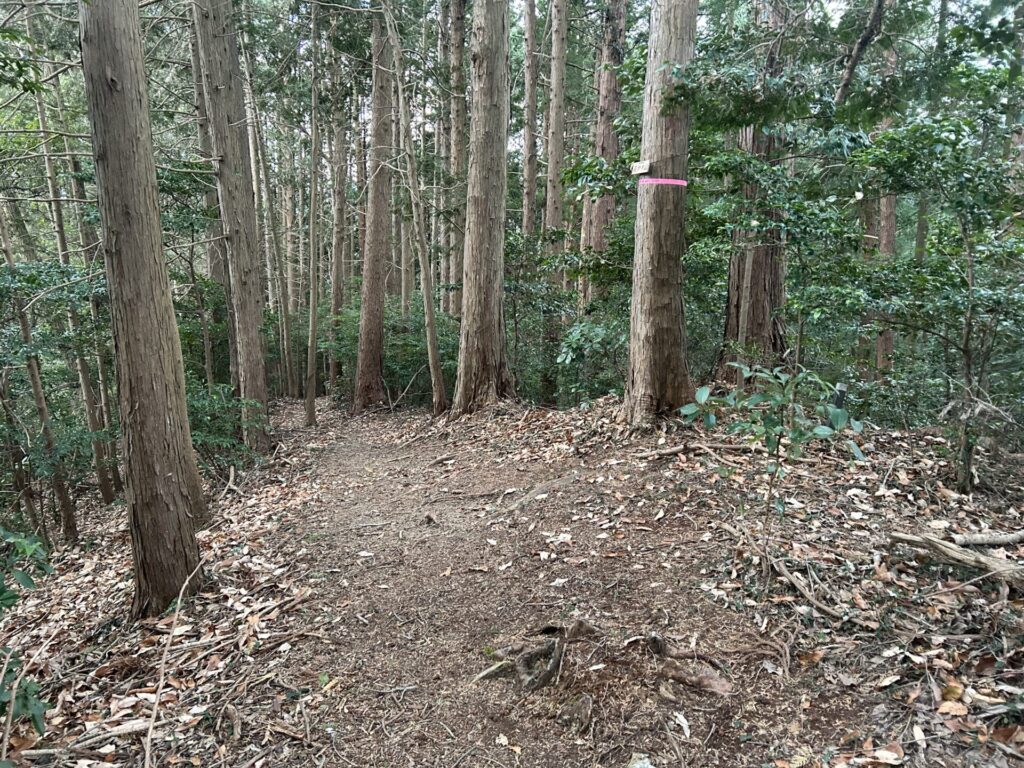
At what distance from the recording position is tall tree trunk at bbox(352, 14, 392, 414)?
11297mm

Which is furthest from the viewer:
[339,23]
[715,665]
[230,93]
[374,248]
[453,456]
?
[374,248]

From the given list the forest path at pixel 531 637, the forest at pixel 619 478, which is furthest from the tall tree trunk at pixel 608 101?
the forest path at pixel 531 637

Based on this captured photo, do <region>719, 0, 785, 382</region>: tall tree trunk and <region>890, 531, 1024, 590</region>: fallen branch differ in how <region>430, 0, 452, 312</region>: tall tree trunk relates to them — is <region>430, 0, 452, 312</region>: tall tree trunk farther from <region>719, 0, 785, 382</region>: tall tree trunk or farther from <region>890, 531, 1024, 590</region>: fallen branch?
<region>890, 531, 1024, 590</region>: fallen branch

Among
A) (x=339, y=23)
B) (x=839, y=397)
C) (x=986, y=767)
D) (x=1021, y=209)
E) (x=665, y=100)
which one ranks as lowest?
(x=986, y=767)

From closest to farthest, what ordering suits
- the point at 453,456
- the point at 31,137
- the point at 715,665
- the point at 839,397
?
1. the point at 715,665
2. the point at 839,397
3. the point at 453,456
4. the point at 31,137

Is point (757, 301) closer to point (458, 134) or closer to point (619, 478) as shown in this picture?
point (619, 478)

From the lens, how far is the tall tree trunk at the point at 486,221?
7598mm

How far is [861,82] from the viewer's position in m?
4.99

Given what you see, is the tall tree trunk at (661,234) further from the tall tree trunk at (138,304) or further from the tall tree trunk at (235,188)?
the tall tree trunk at (235,188)

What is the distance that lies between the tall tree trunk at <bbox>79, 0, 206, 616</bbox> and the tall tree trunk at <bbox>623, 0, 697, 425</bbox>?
383 cm

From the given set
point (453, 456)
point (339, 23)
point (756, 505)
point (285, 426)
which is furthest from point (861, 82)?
point (285, 426)

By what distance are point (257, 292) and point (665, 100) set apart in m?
6.59

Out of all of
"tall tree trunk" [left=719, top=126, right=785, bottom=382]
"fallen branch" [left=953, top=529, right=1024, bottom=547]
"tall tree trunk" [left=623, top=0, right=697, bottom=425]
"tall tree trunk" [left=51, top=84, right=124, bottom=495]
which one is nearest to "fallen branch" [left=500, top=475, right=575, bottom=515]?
"tall tree trunk" [left=623, top=0, right=697, bottom=425]

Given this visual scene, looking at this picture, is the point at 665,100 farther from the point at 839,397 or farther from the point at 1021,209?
the point at 839,397
